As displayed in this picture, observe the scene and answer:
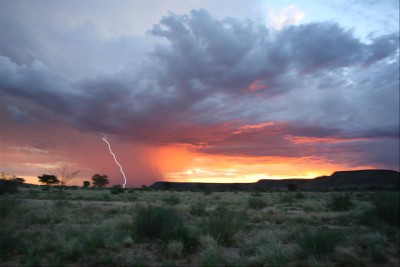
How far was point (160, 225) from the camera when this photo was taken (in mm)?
13141

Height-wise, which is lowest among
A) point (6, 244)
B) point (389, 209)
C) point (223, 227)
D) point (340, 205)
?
point (6, 244)

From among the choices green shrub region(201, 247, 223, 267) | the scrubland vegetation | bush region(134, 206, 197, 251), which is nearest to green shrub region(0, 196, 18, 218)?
the scrubland vegetation

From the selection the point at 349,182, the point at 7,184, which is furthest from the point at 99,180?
the point at 349,182

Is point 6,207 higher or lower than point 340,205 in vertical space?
higher

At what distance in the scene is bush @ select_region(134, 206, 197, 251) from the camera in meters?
11.8

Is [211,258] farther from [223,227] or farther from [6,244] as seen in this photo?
[6,244]

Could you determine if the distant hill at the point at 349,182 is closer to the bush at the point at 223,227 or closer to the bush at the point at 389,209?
the bush at the point at 389,209

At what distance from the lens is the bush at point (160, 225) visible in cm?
1183

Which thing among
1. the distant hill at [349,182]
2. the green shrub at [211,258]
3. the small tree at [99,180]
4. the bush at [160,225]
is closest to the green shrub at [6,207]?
the bush at [160,225]

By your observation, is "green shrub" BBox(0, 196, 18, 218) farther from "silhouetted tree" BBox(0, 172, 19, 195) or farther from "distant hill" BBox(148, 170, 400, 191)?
"distant hill" BBox(148, 170, 400, 191)

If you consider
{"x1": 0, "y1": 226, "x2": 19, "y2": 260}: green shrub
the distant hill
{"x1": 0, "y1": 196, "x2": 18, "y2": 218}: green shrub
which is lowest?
{"x1": 0, "y1": 226, "x2": 19, "y2": 260}: green shrub

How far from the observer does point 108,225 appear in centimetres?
1470

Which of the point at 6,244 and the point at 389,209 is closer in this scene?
the point at 6,244

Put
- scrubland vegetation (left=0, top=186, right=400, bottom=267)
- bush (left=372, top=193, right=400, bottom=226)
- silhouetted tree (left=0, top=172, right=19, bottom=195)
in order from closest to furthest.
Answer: scrubland vegetation (left=0, top=186, right=400, bottom=267) < bush (left=372, top=193, right=400, bottom=226) < silhouetted tree (left=0, top=172, right=19, bottom=195)
